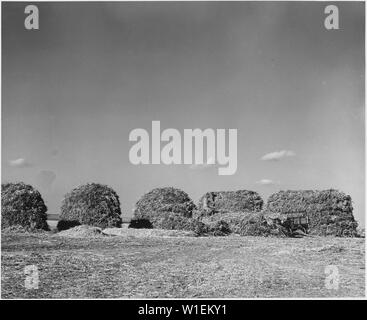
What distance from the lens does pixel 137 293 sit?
914cm

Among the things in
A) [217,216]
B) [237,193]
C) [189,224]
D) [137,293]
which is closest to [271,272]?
[137,293]

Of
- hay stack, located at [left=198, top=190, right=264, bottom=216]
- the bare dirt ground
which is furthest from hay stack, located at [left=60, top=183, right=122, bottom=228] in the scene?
hay stack, located at [left=198, top=190, right=264, bottom=216]

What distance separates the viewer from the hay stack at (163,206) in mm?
16047

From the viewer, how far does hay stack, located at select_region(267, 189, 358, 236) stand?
1608 cm

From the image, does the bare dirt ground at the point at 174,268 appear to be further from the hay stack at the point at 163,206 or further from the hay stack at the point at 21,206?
the hay stack at the point at 163,206

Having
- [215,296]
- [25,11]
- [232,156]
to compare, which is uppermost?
[25,11]

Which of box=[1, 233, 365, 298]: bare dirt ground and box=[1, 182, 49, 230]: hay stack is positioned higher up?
box=[1, 182, 49, 230]: hay stack

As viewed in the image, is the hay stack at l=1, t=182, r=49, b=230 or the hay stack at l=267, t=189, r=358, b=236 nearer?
the hay stack at l=1, t=182, r=49, b=230

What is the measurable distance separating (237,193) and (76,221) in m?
5.70

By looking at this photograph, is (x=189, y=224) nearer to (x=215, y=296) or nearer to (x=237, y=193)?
(x=237, y=193)

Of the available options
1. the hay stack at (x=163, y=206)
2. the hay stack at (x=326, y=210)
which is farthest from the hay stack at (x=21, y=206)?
the hay stack at (x=326, y=210)

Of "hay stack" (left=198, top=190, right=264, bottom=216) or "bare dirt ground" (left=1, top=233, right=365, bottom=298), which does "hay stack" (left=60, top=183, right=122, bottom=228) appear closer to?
"bare dirt ground" (left=1, top=233, right=365, bottom=298)

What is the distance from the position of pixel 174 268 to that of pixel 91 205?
607cm

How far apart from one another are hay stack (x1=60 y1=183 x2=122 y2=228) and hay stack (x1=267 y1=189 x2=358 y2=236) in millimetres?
5591
